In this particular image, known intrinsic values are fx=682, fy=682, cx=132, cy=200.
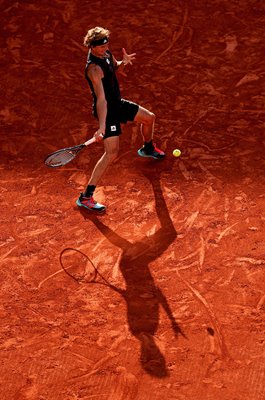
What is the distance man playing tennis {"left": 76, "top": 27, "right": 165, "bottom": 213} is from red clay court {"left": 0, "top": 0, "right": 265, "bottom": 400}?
0.52 m

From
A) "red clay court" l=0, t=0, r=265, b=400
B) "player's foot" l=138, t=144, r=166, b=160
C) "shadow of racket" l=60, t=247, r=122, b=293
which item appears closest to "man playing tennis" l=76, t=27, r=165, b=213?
"player's foot" l=138, t=144, r=166, b=160

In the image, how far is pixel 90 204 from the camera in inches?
371

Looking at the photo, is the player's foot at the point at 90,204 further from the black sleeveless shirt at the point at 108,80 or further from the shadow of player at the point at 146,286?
the black sleeveless shirt at the point at 108,80

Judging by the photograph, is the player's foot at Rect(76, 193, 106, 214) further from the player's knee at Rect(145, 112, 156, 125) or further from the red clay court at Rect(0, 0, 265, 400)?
the player's knee at Rect(145, 112, 156, 125)

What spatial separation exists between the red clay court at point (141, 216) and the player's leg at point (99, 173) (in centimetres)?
18

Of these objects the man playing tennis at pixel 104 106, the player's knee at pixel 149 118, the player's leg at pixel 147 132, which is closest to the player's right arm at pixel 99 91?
the man playing tennis at pixel 104 106

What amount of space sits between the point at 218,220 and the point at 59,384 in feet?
10.6

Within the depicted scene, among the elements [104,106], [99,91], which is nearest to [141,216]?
[104,106]

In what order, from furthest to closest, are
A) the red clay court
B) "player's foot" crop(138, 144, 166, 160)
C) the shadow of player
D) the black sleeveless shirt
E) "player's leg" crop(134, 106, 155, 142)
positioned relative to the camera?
"player's foot" crop(138, 144, 166, 160)
"player's leg" crop(134, 106, 155, 142)
the black sleeveless shirt
the shadow of player
the red clay court

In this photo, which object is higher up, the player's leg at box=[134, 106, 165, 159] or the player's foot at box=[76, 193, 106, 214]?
the player's leg at box=[134, 106, 165, 159]

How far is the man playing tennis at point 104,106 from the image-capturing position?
8688 millimetres

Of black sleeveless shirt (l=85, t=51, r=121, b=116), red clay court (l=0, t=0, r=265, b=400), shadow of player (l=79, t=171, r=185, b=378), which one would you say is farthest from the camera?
black sleeveless shirt (l=85, t=51, r=121, b=116)

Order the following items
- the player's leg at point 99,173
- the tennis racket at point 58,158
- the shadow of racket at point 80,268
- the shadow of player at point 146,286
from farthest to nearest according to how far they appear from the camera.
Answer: the tennis racket at point 58,158, the player's leg at point 99,173, the shadow of racket at point 80,268, the shadow of player at point 146,286

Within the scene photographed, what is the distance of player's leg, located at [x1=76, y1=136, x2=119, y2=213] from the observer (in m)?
9.20
